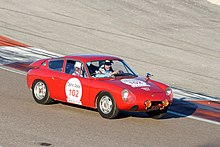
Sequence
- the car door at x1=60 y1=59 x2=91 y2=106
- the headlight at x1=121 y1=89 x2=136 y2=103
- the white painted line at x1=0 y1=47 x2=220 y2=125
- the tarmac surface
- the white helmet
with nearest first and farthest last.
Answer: the tarmac surface < the headlight at x1=121 y1=89 x2=136 y2=103 < the car door at x1=60 y1=59 x2=91 y2=106 < the white helmet < the white painted line at x1=0 y1=47 x2=220 y2=125

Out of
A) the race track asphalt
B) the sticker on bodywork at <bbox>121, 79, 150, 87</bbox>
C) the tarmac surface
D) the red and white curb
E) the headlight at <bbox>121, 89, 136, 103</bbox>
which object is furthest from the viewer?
the red and white curb

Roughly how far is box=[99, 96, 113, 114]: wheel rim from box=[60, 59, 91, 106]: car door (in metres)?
0.39

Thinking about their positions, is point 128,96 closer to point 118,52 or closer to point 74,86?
point 74,86

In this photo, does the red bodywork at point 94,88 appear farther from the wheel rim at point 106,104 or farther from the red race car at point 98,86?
the wheel rim at point 106,104

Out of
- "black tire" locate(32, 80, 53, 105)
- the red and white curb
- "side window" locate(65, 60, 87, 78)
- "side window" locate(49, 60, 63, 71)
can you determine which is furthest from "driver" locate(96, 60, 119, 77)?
the red and white curb

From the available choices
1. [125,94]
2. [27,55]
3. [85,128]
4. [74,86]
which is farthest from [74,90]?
[27,55]

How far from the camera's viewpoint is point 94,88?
11.7 meters

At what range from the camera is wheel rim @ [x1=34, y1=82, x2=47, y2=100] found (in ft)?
41.7

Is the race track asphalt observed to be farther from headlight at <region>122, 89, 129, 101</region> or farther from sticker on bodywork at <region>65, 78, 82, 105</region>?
headlight at <region>122, 89, 129, 101</region>

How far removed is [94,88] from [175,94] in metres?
4.38

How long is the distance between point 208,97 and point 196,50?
28.7ft

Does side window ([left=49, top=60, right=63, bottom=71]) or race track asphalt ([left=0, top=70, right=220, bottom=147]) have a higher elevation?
side window ([left=49, top=60, right=63, bottom=71])

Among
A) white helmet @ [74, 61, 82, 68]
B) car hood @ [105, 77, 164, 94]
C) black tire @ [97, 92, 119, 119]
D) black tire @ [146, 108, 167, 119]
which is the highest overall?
white helmet @ [74, 61, 82, 68]

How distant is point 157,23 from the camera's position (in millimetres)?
29422
